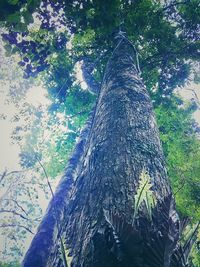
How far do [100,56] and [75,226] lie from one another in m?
7.17

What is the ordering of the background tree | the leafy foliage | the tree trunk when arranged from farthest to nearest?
the background tree, the leafy foliage, the tree trunk

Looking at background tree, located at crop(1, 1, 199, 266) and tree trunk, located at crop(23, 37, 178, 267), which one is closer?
tree trunk, located at crop(23, 37, 178, 267)

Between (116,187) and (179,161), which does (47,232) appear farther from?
(179,161)

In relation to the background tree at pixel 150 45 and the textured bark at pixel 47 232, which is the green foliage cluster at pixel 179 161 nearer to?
the background tree at pixel 150 45

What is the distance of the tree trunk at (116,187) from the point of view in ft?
3.65

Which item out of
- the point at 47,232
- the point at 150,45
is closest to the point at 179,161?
the point at 150,45

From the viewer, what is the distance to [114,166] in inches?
64.3

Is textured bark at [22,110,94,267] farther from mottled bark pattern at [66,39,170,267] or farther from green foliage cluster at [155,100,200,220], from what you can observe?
green foliage cluster at [155,100,200,220]

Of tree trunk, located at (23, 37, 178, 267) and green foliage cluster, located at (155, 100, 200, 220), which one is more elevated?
green foliage cluster, located at (155, 100, 200, 220)

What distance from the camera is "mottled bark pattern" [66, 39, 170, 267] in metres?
1.31

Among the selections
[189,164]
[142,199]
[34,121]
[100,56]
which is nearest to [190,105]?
[189,164]

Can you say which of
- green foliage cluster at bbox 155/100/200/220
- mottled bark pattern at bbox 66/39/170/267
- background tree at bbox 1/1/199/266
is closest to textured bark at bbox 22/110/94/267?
mottled bark pattern at bbox 66/39/170/267

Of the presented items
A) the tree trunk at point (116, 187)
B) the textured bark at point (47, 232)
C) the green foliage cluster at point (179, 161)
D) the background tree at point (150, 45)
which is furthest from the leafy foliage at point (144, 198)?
the green foliage cluster at point (179, 161)

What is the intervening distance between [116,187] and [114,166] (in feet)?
0.66
